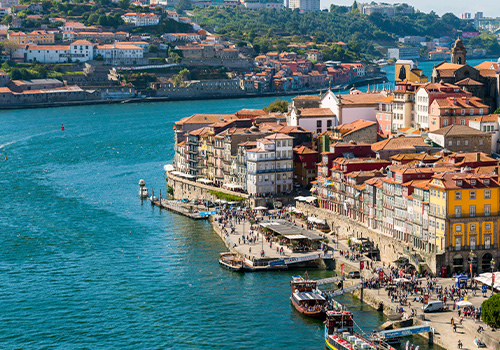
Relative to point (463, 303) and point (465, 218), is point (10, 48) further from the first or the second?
point (463, 303)

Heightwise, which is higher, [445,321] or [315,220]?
[315,220]

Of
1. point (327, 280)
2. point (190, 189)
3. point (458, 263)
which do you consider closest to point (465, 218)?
point (458, 263)

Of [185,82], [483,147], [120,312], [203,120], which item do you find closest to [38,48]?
[185,82]

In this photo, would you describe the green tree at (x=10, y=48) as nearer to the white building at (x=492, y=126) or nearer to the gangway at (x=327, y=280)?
the white building at (x=492, y=126)

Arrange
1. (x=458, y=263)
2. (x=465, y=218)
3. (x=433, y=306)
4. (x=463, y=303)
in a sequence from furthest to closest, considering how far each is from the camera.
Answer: (x=458, y=263) < (x=465, y=218) < (x=433, y=306) < (x=463, y=303)

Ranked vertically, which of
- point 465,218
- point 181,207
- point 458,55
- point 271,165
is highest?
point 458,55

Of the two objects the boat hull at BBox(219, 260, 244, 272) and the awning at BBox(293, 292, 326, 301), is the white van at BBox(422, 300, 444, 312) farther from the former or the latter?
the boat hull at BBox(219, 260, 244, 272)
